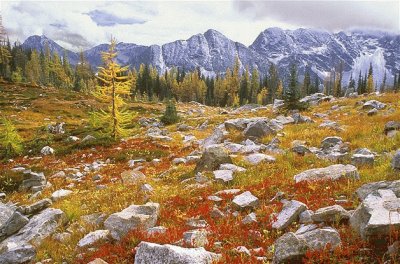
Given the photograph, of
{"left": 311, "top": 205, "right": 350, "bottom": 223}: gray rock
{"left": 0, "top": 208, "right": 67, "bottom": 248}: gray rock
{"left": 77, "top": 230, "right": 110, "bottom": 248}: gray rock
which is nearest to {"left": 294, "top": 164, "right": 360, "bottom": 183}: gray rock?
{"left": 311, "top": 205, "right": 350, "bottom": 223}: gray rock

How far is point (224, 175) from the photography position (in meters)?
11.3

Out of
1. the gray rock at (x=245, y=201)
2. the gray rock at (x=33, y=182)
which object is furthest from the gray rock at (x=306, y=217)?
the gray rock at (x=33, y=182)

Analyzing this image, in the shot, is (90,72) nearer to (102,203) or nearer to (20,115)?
(20,115)

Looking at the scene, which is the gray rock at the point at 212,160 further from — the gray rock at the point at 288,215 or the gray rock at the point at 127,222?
the gray rock at the point at 288,215

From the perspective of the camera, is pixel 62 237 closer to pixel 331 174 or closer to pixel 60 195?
pixel 60 195

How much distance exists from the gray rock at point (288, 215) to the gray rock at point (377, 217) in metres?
1.12

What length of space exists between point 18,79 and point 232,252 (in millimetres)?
110187

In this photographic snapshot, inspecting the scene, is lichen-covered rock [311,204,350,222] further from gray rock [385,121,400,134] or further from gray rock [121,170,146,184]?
gray rock [385,121,400,134]

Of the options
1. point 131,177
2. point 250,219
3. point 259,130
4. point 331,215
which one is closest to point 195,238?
point 250,219

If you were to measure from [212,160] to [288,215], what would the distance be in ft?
19.7

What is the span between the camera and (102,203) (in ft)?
34.2

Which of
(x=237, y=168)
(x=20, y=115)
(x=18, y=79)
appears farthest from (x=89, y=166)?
(x=18, y=79)

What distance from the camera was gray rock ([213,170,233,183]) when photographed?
1096 cm

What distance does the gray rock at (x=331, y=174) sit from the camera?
9.07m
